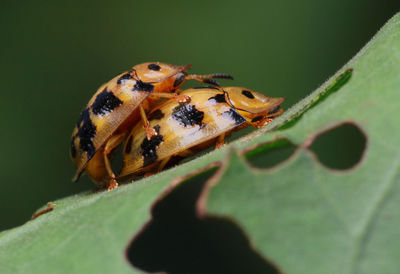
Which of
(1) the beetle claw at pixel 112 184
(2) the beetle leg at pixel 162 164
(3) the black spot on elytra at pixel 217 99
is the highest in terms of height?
(3) the black spot on elytra at pixel 217 99

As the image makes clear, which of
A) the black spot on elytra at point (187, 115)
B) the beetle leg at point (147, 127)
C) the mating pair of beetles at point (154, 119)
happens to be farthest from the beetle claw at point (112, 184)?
the black spot on elytra at point (187, 115)

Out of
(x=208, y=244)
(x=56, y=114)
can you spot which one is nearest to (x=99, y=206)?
(x=208, y=244)

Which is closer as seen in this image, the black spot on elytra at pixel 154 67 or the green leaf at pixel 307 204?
the green leaf at pixel 307 204

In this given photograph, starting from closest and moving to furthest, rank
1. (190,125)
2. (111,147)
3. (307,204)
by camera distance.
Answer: (307,204) < (190,125) < (111,147)

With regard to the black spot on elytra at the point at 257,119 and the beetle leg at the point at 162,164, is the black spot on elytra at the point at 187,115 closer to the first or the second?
the beetle leg at the point at 162,164

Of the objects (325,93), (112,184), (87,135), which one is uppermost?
(325,93)

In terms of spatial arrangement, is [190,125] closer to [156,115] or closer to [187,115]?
[187,115]

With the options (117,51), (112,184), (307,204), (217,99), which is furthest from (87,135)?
(117,51)
